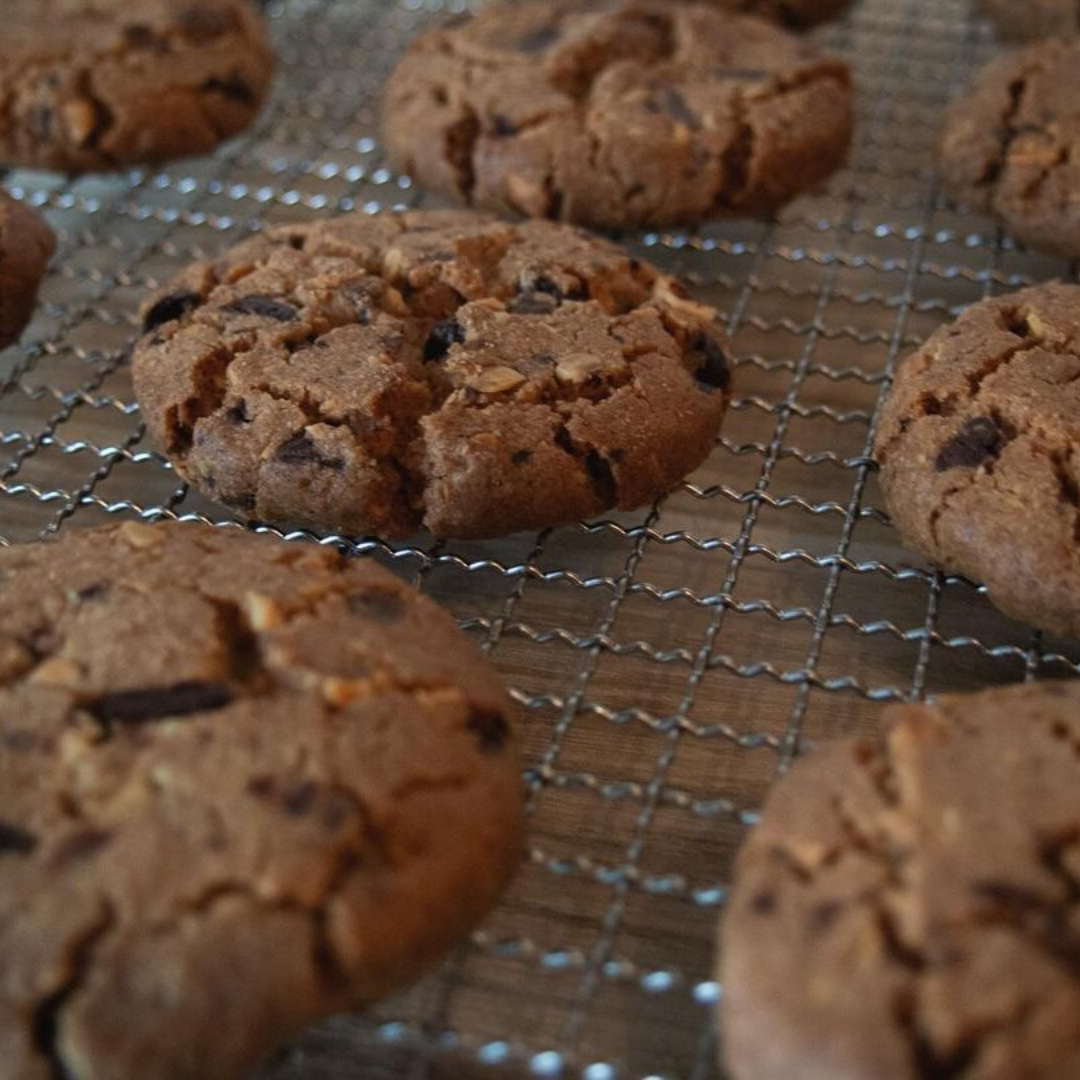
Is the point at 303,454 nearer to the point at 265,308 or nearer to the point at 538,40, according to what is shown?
the point at 265,308

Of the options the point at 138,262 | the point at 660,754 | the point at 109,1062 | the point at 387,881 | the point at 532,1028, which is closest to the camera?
the point at 109,1062

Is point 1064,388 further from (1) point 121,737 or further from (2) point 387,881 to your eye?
(1) point 121,737

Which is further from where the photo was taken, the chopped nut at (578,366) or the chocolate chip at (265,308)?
the chocolate chip at (265,308)

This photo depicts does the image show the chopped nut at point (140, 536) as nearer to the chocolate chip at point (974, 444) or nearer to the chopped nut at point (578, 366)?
the chopped nut at point (578, 366)

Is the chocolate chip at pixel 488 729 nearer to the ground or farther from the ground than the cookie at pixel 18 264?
nearer to the ground

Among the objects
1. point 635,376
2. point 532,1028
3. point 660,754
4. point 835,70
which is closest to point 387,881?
point 532,1028

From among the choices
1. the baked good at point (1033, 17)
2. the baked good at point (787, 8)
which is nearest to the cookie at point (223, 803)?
the baked good at point (787, 8)

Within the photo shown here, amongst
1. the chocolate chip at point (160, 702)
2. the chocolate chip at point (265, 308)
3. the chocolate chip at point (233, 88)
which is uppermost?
the chocolate chip at point (233, 88)
